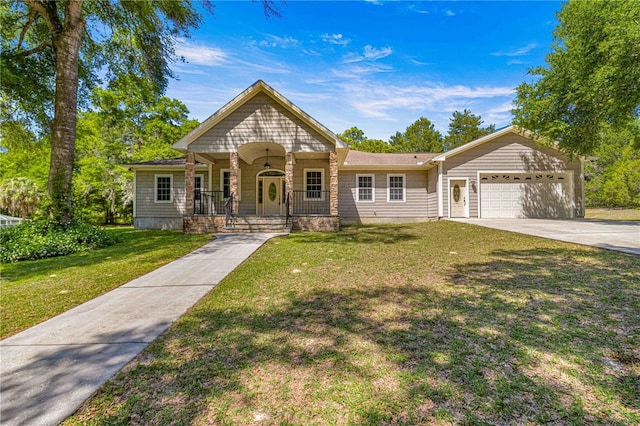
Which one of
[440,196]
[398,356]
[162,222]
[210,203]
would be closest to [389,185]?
[440,196]

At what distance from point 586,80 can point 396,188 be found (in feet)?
27.7

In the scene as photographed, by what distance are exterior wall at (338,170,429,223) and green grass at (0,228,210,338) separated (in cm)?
884

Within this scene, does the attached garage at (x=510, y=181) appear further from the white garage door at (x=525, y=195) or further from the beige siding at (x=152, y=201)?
the beige siding at (x=152, y=201)

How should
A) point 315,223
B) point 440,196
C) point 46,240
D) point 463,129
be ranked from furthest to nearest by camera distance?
point 463,129 → point 440,196 → point 315,223 → point 46,240

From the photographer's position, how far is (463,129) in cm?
3734

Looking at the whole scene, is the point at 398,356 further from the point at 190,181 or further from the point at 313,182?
the point at 313,182

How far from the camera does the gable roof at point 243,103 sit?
11133mm

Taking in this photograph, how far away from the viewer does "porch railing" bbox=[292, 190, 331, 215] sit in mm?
14008

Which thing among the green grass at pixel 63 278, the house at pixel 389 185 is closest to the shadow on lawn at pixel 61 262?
the green grass at pixel 63 278

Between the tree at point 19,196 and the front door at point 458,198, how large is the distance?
25516 millimetres

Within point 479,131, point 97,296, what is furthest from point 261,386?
point 479,131

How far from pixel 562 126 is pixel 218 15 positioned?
1483 centimetres

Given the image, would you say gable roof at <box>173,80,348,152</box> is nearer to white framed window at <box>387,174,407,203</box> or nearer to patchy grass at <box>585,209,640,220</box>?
white framed window at <box>387,174,407,203</box>

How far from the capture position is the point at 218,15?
1145 cm
